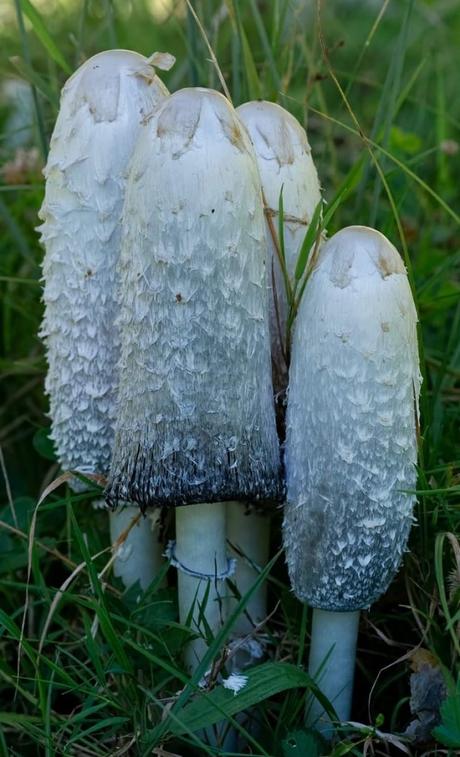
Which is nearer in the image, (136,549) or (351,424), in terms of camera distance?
(351,424)

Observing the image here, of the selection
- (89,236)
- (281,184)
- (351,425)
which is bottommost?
(351,425)

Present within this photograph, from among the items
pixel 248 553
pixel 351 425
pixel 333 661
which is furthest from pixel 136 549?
pixel 351 425

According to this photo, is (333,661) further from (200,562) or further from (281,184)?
(281,184)

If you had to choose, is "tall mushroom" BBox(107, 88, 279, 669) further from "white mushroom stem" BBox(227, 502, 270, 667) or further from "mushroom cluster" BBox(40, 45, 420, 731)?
"white mushroom stem" BBox(227, 502, 270, 667)

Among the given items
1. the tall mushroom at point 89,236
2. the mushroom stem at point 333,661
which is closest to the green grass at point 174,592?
the mushroom stem at point 333,661

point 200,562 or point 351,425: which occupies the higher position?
point 351,425

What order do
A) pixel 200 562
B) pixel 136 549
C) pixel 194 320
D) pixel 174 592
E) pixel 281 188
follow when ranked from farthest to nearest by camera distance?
pixel 136 549 < pixel 174 592 < pixel 200 562 < pixel 281 188 < pixel 194 320

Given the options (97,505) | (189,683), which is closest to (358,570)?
(189,683)

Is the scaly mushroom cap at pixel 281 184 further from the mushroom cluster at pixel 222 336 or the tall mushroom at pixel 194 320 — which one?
the tall mushroom at pixel 194 320
